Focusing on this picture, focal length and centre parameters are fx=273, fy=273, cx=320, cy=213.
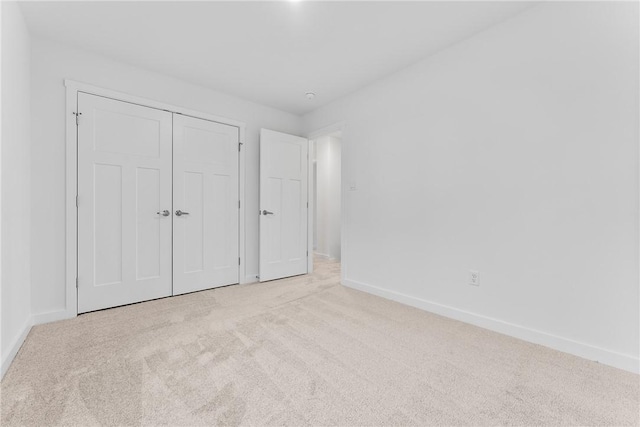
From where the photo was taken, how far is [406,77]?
2.74 m

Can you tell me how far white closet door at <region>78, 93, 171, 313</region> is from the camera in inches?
96.7

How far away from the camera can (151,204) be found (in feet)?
9.20

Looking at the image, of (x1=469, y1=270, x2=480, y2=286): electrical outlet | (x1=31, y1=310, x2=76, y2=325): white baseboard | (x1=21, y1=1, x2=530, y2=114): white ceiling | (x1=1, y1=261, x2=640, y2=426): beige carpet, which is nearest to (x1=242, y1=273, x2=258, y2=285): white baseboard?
(x1=1, y1=261, x2=640, y2=426): beige carpet

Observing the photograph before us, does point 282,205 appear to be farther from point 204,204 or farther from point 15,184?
point 15,184

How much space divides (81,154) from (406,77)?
3118mm

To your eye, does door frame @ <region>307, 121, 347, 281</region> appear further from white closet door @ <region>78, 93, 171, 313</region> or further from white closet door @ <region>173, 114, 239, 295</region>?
white closet door @ <region>78, 93, 171, 313</region>

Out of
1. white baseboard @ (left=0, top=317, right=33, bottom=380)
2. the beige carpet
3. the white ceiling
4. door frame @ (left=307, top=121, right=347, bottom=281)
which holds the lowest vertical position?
the beige carpet

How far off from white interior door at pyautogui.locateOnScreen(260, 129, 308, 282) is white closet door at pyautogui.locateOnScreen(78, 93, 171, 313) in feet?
3.64

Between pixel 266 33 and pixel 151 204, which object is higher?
pixel 266 33

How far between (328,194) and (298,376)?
4.14 metres

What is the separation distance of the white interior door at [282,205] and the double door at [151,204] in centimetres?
36

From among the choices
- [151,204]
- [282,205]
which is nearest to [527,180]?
[282,205]

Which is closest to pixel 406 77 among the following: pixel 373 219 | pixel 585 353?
pixel 373 219

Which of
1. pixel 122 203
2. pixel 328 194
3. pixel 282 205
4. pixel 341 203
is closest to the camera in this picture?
pixel 122 203
